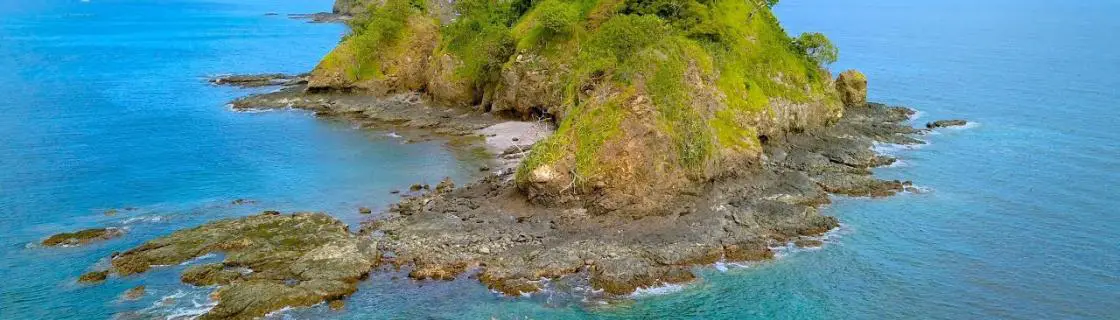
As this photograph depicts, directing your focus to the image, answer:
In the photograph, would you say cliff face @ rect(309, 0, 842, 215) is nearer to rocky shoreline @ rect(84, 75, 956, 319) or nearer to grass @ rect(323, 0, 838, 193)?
grass @ rect(323, 0, 838, 193)

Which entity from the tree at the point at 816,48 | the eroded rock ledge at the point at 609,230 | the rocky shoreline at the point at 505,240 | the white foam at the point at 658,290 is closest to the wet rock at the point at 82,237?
the rocky shoreline at the point at 505,240

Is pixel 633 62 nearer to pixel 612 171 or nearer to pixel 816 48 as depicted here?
pixel 612 171

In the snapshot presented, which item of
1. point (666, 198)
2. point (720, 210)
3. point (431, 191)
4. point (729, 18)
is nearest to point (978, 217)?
point (720, 210)

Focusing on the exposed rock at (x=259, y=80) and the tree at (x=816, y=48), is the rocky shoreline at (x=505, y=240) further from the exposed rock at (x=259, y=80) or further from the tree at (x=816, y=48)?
the exposed rock at (x=259, y=80)

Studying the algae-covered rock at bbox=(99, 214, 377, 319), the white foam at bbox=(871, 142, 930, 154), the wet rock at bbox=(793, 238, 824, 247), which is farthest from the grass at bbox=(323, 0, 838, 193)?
the algae-covered rock at bbox=(99, 214, 377, 319)

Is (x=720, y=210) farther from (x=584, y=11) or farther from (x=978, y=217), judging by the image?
(x=584, y=11)

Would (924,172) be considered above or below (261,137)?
above
